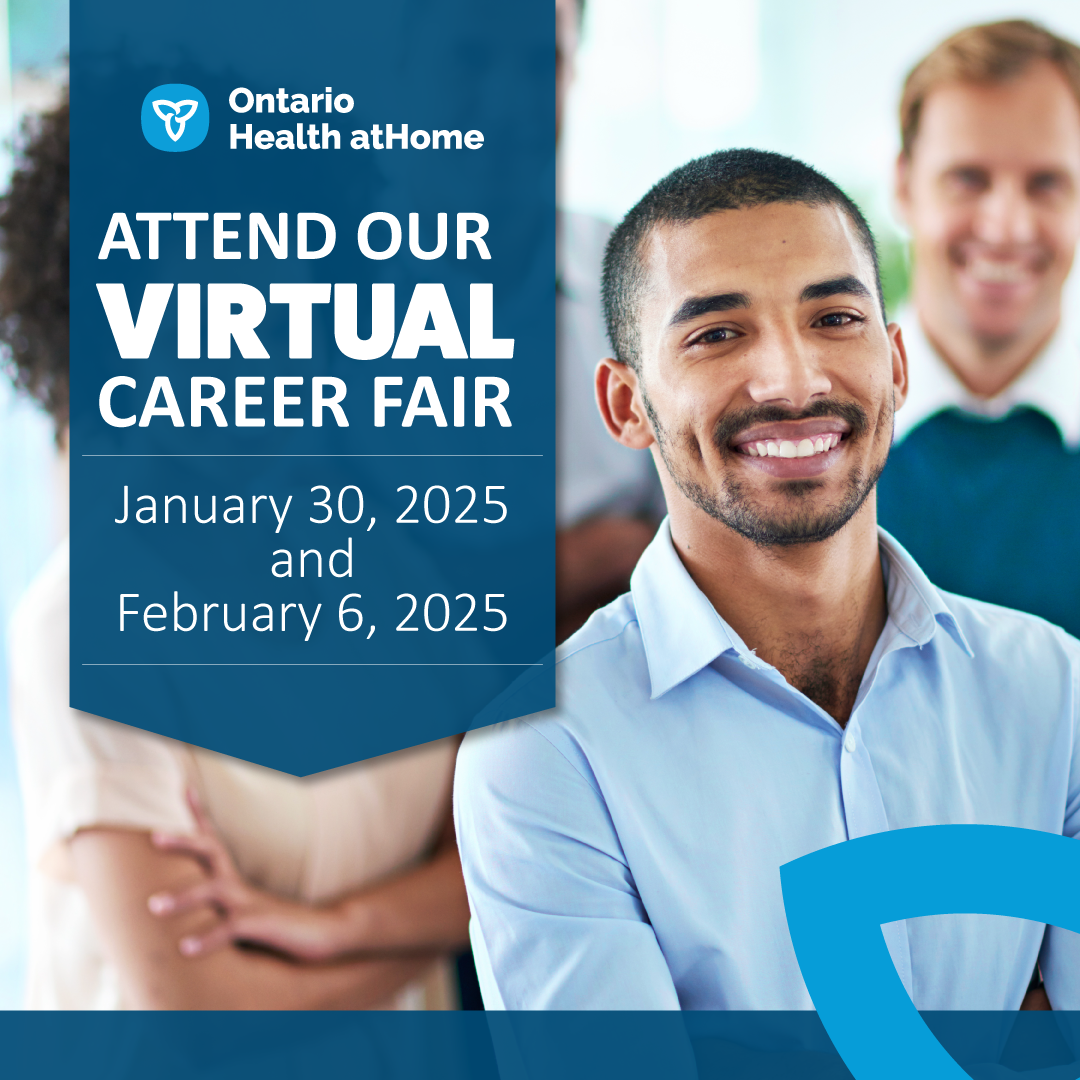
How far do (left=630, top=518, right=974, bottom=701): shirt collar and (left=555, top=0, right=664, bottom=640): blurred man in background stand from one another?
7cm

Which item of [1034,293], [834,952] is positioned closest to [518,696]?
[834,952]

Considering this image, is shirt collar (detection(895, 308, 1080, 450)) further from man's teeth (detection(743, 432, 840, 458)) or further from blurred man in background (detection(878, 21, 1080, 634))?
man's teeth (detection(743, 432, 840, 458))

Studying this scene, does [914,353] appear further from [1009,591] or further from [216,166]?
[216,166]

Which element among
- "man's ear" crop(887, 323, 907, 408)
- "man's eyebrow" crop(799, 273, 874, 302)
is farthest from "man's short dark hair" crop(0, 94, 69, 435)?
"man's ear" crop(887, 323, 907, 408)

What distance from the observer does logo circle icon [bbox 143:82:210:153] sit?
127 cm

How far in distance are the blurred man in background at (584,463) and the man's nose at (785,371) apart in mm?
221

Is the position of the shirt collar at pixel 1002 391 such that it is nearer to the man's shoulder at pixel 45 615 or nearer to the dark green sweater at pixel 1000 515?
the dark green sweater at pixel 1000 515

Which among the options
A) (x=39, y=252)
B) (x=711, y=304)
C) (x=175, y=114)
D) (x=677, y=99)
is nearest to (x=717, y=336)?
(x=711, y=304)

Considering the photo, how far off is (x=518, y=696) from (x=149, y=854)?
0.49 metres

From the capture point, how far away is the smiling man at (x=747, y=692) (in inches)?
44.3

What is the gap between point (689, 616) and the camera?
1208mm

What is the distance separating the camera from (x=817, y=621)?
1244mm
